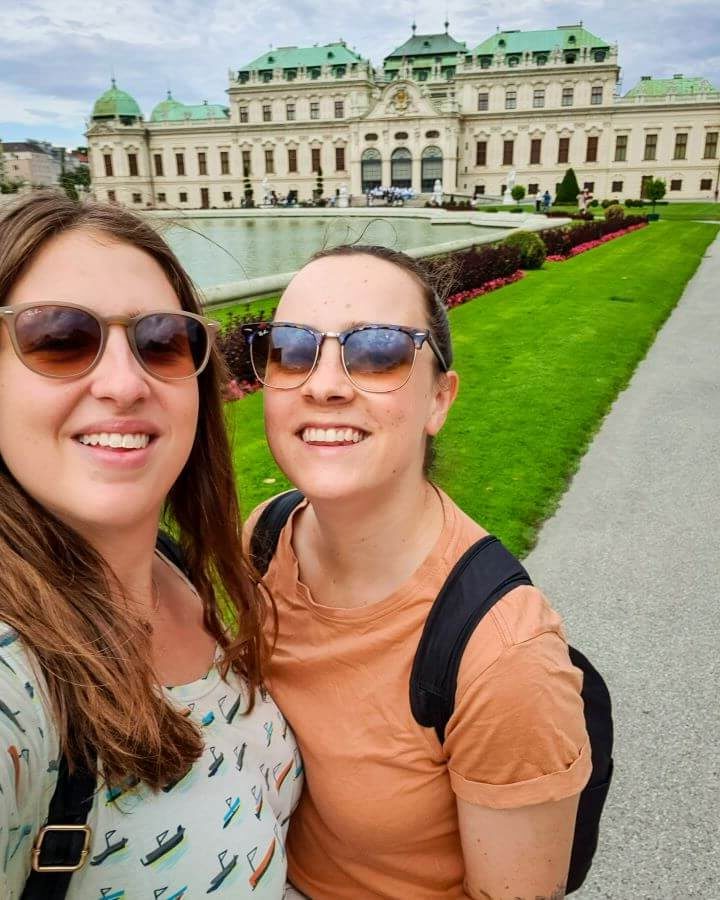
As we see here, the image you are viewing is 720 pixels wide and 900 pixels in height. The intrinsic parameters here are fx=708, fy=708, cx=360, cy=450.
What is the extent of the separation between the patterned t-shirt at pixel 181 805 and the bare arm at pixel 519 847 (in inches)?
15.4

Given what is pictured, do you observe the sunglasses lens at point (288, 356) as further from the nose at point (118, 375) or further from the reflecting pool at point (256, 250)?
the reflecting pool at point (256, 250)

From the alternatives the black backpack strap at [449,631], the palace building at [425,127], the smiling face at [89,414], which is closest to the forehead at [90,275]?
the smiling face at [89,414]

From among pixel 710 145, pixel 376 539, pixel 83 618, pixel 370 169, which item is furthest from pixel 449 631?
pixel 370 169

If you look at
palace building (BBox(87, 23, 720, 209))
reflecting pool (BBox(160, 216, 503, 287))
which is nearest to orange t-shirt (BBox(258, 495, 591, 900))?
reflecting pool (BBox(160, 216, 503, 287))

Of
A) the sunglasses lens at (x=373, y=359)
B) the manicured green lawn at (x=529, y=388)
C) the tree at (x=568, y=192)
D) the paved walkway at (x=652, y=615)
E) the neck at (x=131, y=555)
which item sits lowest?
the paved walkway at (x=652, y=615)

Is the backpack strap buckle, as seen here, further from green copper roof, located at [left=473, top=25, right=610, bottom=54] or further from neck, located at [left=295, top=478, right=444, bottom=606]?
green copper roof, located at [left=473, top=25, right=610, bottom=54]

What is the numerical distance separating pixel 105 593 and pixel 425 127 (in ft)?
214

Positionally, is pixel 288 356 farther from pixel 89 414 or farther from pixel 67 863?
pixel 67 863

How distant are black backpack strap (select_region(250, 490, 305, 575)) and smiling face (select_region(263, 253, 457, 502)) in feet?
1.34

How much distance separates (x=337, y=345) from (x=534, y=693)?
2.61 feet

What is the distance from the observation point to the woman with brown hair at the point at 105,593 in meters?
1.03

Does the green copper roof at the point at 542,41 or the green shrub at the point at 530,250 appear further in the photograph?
the green copper roof at the point at 542,41

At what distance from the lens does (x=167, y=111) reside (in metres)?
73.2

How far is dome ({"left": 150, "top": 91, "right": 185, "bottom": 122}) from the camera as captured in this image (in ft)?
238
